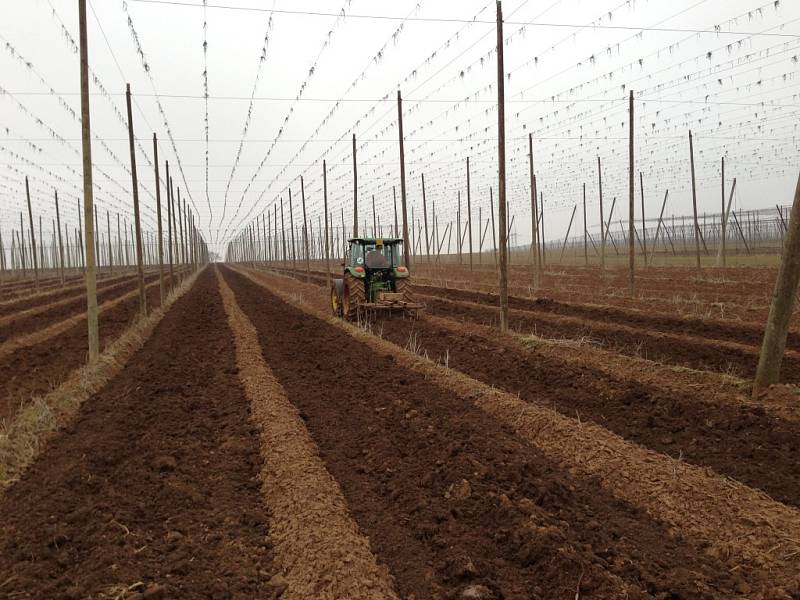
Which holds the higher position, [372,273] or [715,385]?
[372,273]

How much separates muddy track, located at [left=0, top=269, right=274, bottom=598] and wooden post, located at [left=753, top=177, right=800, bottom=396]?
18.9ft

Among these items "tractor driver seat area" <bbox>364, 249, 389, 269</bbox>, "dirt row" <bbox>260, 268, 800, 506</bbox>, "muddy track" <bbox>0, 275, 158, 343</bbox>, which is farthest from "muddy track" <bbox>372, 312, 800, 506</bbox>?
"muddy track" <bbox>0, 275, 158, 343</bbox>

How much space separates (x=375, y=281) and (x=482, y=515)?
11815mm

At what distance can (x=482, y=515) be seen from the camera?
4.06 m

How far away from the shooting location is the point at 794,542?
3541 mm

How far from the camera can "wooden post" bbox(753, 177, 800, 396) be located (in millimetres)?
5891

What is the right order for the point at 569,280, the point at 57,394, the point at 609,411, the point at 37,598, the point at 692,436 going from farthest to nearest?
the point at 569,280 < the point at 57,394 < the point at 609,411 < the point at 692,436 < the point at 37,598

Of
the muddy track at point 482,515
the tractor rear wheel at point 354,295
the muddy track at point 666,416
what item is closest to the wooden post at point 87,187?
the muddy track at point 482,515

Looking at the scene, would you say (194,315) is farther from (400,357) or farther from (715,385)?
(715,385)

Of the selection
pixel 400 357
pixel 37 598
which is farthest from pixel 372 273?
pixel 37 598

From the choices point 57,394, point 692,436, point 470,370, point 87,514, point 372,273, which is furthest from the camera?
point 372,273

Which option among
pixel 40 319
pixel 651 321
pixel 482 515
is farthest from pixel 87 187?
pixel 651 321

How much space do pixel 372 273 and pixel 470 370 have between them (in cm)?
702

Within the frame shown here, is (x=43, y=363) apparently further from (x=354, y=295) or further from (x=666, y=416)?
(x=666, y=416)
